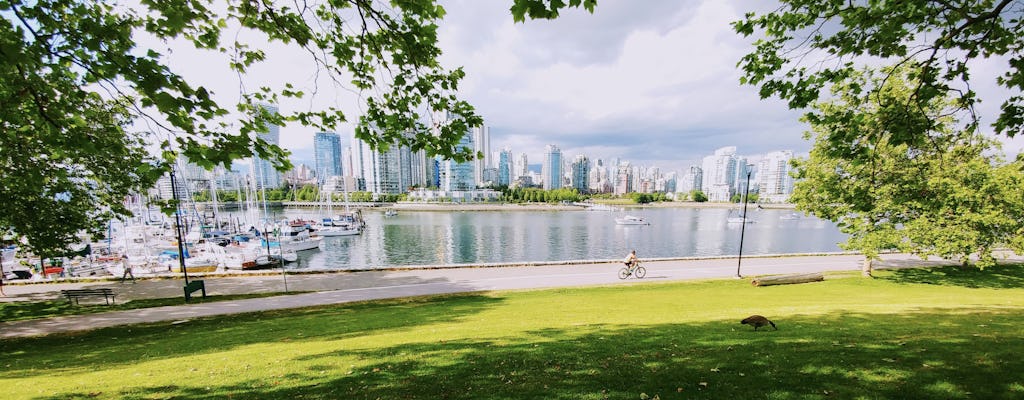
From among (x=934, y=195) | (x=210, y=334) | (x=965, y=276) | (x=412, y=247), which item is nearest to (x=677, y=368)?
(x=210, y=334)

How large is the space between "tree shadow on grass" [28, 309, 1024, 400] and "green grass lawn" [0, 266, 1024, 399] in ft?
0.09

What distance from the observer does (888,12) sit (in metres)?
4.92

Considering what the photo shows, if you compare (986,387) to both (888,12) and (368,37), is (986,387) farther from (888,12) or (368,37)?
(368,37)

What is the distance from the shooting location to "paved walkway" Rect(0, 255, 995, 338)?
1327 cm

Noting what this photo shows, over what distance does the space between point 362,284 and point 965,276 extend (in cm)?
3125

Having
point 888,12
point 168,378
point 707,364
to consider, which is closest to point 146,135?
point 168,378

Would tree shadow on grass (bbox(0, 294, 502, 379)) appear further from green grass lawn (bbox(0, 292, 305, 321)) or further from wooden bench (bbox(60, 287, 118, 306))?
wooden bench (bbox(60, 287, 118, 306))

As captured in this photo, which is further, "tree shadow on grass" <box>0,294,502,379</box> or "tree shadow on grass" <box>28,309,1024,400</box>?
"tree shadow on grass" <box>0,294,502,379</box>

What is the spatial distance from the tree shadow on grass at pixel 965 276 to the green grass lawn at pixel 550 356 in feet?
26.9

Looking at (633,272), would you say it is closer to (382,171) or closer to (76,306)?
(76,306)

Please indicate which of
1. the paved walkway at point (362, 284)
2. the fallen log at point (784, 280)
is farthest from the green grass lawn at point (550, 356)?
the fallen log at point (784, 280)

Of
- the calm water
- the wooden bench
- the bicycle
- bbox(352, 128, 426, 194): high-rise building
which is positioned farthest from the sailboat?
bbox(352, 128, 426, 194): high-rise building

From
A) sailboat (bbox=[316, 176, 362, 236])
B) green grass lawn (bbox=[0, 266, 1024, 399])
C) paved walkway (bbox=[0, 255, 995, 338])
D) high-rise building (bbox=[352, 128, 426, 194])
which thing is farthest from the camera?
high-rise building (bbox=[352, 128, 426, 194])

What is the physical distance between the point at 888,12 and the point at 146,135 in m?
23.4
